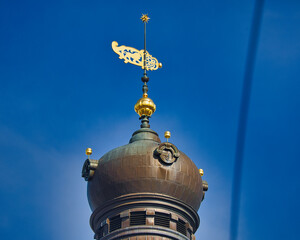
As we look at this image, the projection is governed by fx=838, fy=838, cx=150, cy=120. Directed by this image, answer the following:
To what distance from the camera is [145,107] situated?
75.2m

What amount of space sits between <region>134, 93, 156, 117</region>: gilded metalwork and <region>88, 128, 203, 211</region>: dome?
21.0 ft

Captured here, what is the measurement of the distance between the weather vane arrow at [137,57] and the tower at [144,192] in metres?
10.4

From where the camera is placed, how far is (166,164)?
67.7 meters

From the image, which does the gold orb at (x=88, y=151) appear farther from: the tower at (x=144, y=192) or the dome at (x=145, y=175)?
the dome at (x=145, y=175)

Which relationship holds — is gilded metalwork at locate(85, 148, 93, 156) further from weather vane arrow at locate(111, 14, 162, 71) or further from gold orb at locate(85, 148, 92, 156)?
weather vane arrow at locate(111, 14, 162, 71)

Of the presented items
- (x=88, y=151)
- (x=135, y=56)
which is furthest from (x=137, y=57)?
(x=88, y=151)

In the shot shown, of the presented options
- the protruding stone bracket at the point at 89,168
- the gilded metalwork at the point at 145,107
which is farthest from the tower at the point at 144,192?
the gilded metalwork at the point at 145,107

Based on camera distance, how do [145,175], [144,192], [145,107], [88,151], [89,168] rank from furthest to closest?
→ [145,107], [88,151], [89,168], [145,175], [144,192]

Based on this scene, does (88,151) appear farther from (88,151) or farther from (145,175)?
(145,175)

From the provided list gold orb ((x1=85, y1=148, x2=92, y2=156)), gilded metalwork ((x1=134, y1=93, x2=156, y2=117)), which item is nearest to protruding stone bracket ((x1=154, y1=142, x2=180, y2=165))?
gold orb ((x1=85, y1=148, x2=92, y2=156))

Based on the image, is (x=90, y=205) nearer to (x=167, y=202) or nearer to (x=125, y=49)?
(x=167, y=202)

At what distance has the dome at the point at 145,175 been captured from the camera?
66.9m

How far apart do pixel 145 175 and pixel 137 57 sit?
15.2 metres

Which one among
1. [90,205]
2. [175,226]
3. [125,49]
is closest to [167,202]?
[175,226]
